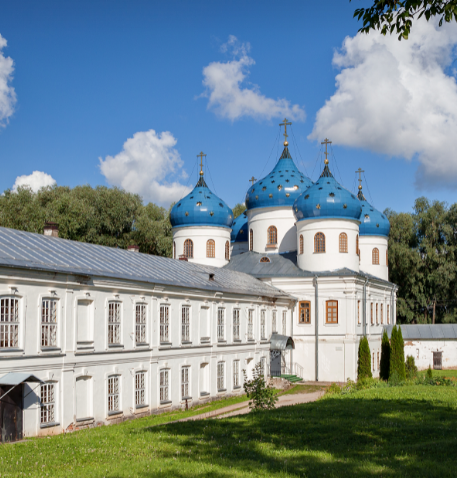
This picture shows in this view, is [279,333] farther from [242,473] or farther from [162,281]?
[242,473]

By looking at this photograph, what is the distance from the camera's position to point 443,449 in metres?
9.94

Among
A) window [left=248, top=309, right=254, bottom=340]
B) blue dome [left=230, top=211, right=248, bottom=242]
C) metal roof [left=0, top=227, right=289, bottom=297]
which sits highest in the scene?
blue dome [left=230, top=211, right=248, bottom=242]

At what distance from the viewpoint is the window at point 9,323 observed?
16.0 meters

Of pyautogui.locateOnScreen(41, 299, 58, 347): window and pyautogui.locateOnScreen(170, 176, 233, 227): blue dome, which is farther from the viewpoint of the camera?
pyautogui.locateOnScreen(170, 176, 233, 227): blue dome

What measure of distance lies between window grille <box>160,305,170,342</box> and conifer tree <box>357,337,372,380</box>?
43.6ft

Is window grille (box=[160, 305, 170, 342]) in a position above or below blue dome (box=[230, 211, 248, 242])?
below

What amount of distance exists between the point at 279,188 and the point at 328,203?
19.7ft

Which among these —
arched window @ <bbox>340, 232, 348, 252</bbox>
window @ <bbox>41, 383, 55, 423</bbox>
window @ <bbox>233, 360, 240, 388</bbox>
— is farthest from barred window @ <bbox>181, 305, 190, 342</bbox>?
arched window @ <bbox>340, 232, 348, 252</bbox>

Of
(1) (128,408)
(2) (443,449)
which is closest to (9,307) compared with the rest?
(1) (128,408)

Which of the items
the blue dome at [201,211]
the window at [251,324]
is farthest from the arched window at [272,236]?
the window at [251,324]

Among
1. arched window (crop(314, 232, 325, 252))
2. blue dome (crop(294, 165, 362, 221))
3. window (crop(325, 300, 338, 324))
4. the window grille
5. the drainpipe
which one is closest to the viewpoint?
the window grille

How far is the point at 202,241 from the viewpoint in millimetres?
40469

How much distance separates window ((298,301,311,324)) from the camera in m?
35.5

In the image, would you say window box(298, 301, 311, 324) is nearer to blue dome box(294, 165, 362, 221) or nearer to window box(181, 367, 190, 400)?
blue dome box(294, 165, 362, 221)
